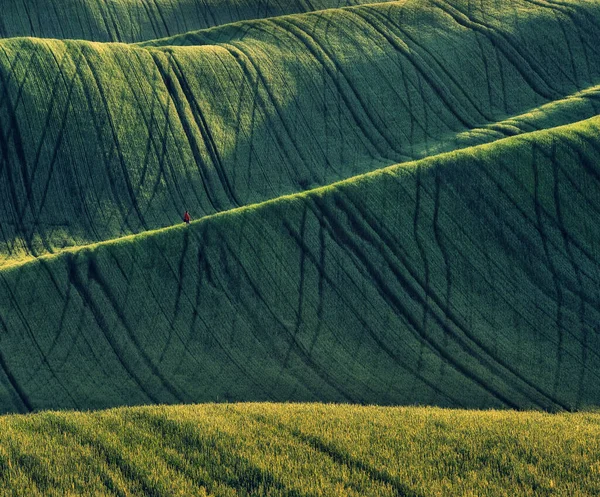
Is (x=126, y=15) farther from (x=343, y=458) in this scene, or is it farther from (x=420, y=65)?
(x=343, y=458)

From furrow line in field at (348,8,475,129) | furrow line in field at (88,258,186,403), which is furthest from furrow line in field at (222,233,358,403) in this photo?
furrow line in field at (348,8,475,129)

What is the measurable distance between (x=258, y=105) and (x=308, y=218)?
1879 centimetres

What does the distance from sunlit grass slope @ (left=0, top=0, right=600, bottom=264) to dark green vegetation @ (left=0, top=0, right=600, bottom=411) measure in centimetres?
19

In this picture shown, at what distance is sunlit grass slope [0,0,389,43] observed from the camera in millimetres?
66500

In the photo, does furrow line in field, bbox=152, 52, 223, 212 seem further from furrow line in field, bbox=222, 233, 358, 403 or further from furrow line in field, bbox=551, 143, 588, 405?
furrow line in field, bbox=551, 143, 588, 405

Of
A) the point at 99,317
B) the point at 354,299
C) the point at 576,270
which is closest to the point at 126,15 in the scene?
the point at 99,317

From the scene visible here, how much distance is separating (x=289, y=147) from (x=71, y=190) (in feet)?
48.4

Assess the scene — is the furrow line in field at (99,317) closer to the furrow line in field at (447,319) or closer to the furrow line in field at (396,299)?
the furrow line in field at (396,299)

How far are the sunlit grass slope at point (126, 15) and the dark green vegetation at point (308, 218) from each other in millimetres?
18958

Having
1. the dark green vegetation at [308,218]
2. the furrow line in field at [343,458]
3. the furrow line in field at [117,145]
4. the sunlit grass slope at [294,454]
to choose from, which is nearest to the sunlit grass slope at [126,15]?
the dark green vegetation at [308,218]

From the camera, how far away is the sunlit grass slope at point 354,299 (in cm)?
2362

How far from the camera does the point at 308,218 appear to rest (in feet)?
104

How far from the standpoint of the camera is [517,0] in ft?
195

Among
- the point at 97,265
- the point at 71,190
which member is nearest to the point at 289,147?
the point at 71,190
